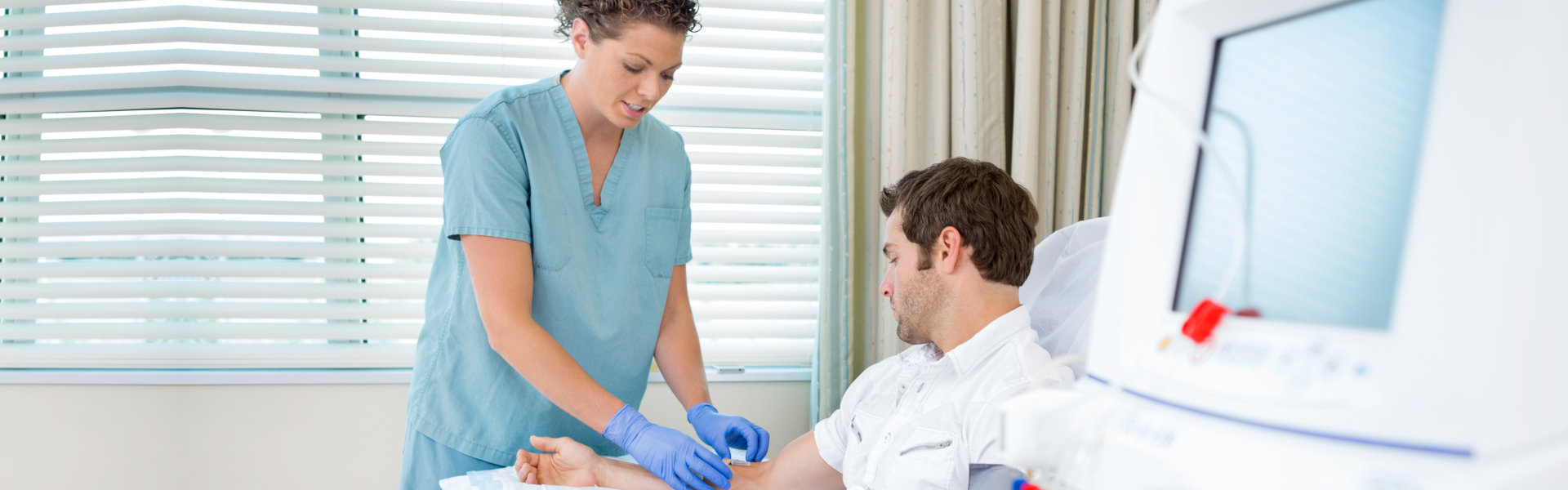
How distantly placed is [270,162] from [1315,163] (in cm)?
199

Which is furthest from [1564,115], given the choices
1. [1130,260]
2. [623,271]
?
[623,271]

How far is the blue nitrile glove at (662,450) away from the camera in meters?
1.21

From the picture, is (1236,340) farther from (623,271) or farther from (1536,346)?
(623,271)

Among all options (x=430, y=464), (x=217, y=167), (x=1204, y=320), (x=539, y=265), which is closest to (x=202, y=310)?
(x=217, y=167)

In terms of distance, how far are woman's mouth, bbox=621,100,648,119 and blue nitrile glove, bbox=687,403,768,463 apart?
504 mm

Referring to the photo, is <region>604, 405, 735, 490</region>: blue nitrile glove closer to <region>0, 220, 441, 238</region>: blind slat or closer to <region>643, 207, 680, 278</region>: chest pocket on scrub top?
<region>643, 207, 680, 278</region>: chest pocket on scrub top

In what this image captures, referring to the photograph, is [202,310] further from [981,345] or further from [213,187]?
[981,345]

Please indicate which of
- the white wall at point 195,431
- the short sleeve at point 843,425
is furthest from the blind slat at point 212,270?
the short sleeve at point 843,425

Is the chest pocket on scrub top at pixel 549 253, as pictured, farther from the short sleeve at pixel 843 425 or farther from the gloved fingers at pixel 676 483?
the short sleeve at pixel 843 425

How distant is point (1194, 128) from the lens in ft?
1.62

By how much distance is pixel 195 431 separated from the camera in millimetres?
1865

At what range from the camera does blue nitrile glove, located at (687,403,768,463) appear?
4.44 ft

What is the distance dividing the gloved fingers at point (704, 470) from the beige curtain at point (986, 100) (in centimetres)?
60

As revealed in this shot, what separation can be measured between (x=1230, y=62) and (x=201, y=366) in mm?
2142
